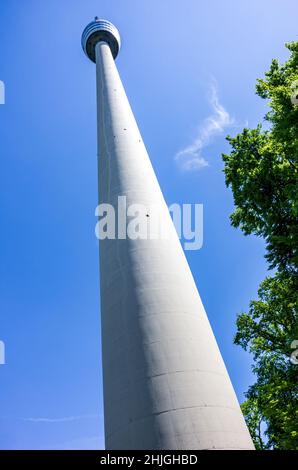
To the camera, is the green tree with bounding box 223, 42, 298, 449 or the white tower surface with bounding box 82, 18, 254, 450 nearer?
the white tower surface with bounding box 82, 18, 254, 450

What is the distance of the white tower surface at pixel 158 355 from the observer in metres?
6.18

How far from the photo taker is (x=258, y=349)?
23.4 metres

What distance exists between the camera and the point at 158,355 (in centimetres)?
707

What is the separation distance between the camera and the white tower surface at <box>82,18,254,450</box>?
20.3ft

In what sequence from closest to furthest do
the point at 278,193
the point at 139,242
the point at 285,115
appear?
the point at 139,242, the point at 285,115, the point at 278,193

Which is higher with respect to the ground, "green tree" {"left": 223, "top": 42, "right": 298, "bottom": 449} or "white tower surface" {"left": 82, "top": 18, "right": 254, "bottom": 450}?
"green tree" {"left": 223, "top": 42, "right": 298, "bottom": 449}

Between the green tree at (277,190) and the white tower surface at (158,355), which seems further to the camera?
the green tree at (277,190)

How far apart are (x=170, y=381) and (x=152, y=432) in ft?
3.20

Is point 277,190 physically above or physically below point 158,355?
above

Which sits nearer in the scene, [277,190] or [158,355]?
[158,355]

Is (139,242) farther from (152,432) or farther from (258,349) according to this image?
(258,349)

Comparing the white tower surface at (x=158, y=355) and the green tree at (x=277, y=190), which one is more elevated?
the green tree at (x=277, y=190)
